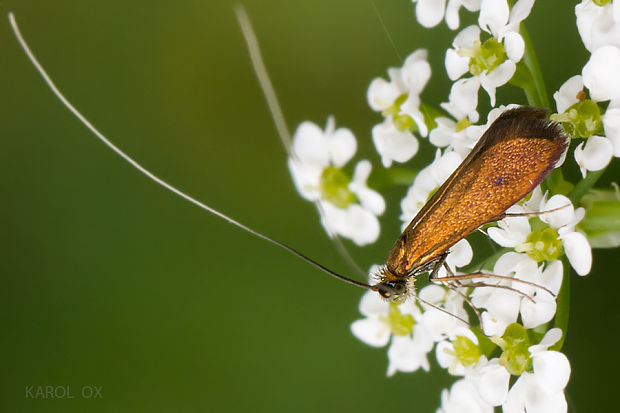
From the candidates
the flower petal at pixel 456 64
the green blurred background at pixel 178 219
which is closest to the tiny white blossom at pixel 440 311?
the flower petal at pixel 456 64

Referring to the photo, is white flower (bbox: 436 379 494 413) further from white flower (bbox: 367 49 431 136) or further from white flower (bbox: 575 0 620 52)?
white flower (bbox: 575 0 620 52)

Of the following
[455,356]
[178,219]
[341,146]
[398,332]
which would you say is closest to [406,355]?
[398,332]

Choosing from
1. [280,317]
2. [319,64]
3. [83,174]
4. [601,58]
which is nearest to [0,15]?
[83,174]

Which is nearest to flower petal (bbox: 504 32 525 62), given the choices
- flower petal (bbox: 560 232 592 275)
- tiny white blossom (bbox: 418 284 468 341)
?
flower petal (bbox: 560 232 592 275)

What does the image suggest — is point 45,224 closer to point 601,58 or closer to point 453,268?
point 453,268

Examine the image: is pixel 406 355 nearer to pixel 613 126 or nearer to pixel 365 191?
pixel 365 191
